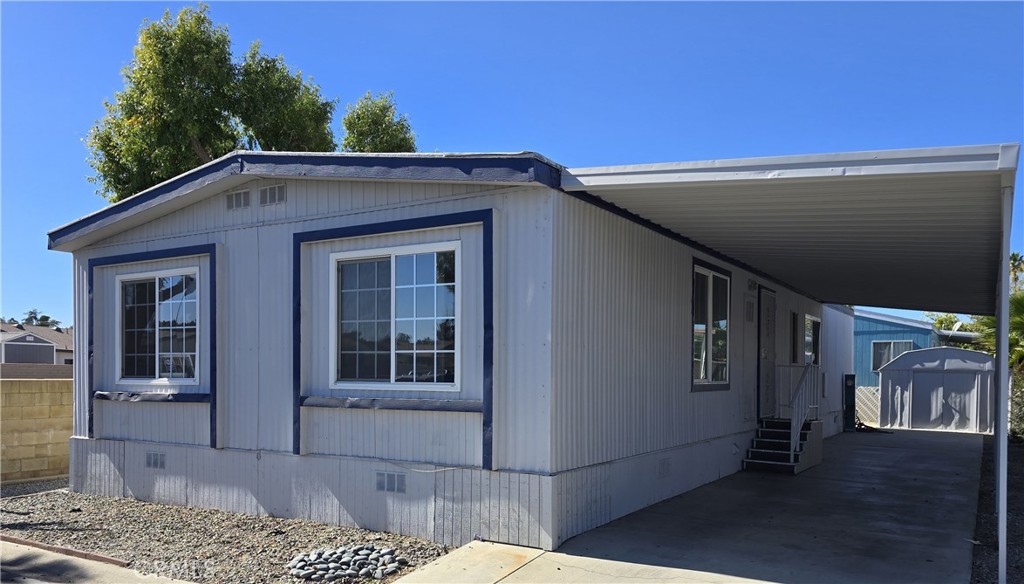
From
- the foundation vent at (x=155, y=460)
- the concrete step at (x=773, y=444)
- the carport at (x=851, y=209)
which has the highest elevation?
the carport at (x=851, y=209)

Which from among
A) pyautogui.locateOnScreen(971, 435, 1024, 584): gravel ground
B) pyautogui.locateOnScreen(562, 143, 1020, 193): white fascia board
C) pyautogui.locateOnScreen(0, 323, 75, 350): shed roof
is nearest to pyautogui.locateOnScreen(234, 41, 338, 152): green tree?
pyautogui.locateOnScreen(562, 143, 1020, 193): white fascia board

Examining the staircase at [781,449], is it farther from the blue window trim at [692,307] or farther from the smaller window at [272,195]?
the smaller window at [272,195]

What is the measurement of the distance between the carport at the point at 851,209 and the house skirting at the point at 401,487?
8.04ft

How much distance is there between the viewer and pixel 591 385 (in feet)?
24.4

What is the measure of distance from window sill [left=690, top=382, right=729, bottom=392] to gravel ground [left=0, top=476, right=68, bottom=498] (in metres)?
8.43

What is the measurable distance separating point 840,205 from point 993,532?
135 inches

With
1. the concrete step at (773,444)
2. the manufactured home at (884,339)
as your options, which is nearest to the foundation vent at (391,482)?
the concrete step at (773,444)

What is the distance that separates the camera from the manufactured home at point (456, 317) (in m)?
6.83

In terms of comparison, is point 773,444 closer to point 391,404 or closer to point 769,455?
point 769,455

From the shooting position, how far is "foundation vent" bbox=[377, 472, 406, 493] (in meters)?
7.57

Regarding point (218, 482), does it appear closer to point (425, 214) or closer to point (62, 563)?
point (62, 563)

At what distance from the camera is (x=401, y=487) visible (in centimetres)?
757

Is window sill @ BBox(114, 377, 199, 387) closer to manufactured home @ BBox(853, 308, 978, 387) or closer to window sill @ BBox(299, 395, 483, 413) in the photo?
window sill @ BBox(299, 395, 483, 413)

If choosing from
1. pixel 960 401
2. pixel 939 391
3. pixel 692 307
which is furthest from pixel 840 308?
pixel 692 307
